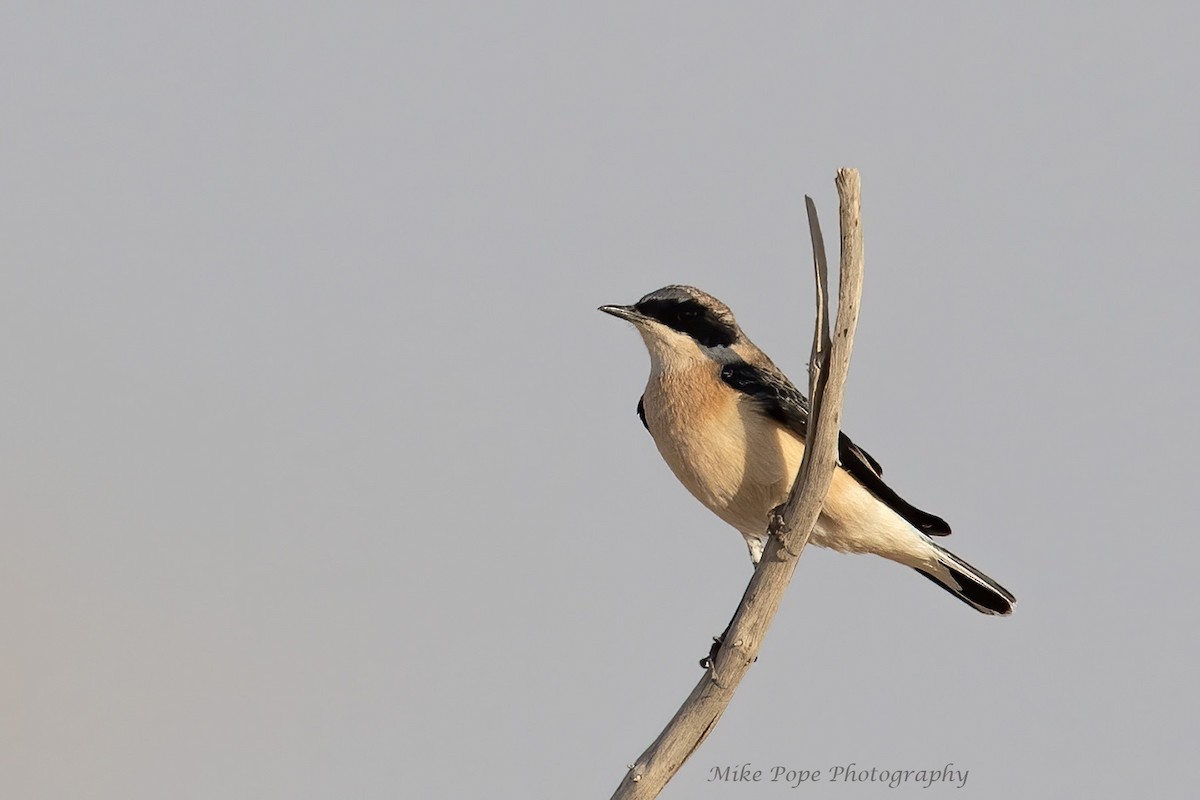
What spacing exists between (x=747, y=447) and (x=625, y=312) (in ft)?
4.02

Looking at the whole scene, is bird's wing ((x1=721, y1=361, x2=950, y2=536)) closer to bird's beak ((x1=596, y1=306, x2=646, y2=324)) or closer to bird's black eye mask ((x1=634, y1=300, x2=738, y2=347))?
bird's black eye mask ((x1=634, y1=300, x2=738, y2=347))

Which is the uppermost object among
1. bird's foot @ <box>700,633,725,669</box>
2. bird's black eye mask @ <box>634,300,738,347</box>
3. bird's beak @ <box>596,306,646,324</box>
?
bird's black eye mask @ <box>634,300,738,347</box>

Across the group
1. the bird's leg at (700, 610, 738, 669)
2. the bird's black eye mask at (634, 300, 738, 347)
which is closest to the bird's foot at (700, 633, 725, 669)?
the bird's leg at (700, 610, 738, 669)

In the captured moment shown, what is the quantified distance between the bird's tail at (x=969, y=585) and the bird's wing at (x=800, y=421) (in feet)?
0.60

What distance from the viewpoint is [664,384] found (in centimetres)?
809

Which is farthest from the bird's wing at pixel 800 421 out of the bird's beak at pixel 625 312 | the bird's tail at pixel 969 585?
the bird's beak at pixel 625 312

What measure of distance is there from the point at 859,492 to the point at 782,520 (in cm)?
110

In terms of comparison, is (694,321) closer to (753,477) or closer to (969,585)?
(753,477)

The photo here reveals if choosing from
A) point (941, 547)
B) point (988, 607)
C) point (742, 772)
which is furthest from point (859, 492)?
point (742, 772)

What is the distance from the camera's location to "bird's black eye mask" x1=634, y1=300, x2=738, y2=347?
324 inches

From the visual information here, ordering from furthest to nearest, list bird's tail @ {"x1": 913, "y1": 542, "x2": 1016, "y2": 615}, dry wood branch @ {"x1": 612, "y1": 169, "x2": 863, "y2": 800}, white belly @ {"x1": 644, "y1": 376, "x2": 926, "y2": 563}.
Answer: bird's tail @ {"x1": 913, "y1": 542, "x2": 1016, "y2": 615}, white belly @ {"x1": 644, "y1": 376, "x2": 926, "y2": 563}, dry wood branch @ {"x1": 612, "y1": 169, "x2": 863, "y2": 800}

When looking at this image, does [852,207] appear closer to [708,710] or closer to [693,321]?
[693,321]

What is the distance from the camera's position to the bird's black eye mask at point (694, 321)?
8.23m

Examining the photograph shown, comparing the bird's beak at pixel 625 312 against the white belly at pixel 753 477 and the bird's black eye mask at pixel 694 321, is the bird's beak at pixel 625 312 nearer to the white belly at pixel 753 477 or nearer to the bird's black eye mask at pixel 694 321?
the bird's black eye mask at pixel 694 321
